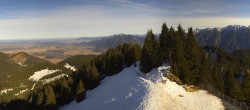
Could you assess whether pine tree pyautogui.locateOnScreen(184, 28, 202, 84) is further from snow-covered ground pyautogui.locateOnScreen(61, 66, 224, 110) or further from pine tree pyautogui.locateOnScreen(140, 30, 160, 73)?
pine tree pyautogui.locateOnScreen(140, 30, 160, 73)

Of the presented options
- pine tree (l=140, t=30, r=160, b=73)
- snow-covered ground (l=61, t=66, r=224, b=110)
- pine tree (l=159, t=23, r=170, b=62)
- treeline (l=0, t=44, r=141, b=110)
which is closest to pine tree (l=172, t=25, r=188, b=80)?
pine tree (l=159, t=23, r=170, b=62)

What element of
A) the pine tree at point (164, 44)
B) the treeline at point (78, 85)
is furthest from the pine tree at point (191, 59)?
the treeline at point (78, 85)

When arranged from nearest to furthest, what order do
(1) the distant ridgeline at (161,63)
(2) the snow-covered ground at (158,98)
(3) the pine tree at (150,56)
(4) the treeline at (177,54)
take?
1. (2) the snow-covered ground at (158,98)
2. (4) the treeline at (177,54)
3. (1) the distant ridgeline at (161,63)
4. (3) the pine tree at (150,56)

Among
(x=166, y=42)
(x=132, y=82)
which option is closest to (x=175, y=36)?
(x=166, y=42)

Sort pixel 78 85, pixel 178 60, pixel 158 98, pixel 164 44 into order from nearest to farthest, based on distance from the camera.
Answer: pixel 158 98 < pixel 178 60 < pixel 164 44 < pixel 78 85

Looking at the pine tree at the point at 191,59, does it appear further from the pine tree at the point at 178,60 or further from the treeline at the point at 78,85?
the treeline at the point at 78,85

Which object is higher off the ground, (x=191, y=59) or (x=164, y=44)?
(x=164, y=44)

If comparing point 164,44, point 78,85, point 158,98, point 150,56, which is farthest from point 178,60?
point 78,85

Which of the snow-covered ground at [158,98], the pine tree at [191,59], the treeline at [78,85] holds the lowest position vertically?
the treeline at [78,85]

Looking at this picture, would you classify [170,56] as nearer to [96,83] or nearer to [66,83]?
[96,83]

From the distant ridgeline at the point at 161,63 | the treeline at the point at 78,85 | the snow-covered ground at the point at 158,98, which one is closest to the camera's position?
the snow-covered ground at the point at 158,98

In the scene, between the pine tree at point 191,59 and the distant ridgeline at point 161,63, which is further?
the distant ridgeline at point 161,63

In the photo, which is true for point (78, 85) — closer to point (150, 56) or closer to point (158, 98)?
point (150, 56)
